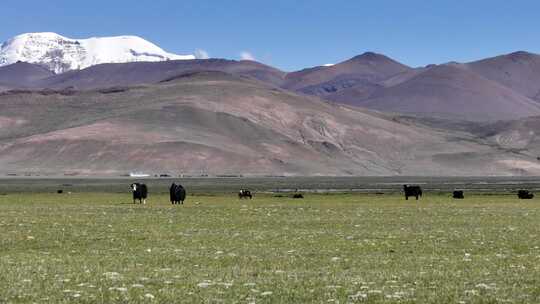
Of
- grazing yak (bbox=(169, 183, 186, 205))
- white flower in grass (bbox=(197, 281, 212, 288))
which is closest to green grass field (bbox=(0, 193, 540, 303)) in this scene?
white flower in grass (bbox=(197, 281, 212, 288))

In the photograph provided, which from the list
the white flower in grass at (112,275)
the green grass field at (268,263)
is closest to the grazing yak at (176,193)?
the green grass field at (268,263)

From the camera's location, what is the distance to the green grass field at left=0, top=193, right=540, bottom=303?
16.2 m

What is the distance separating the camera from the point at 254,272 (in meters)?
19.4

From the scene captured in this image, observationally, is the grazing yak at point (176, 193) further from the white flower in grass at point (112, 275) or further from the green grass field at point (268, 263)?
the white flower in grass at point (112, 275)

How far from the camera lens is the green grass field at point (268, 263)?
1622 centimetres

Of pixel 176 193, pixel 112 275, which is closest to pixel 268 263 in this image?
pixel 112 275

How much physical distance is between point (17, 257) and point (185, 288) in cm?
690

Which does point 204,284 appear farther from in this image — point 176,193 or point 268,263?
point 176,193

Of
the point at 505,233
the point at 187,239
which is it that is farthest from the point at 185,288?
the point at 505,233

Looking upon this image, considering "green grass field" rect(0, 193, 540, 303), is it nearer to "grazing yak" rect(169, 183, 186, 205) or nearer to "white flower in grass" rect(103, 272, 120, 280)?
"white flower in grass" rect(103, 272, 120, 280)

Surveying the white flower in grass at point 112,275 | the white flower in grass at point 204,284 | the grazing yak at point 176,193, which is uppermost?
the grazing yak at point 176,193

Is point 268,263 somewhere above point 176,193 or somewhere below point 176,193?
below

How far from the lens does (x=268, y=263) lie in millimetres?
21172

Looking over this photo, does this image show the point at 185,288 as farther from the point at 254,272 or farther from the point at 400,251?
the point at 400,251
